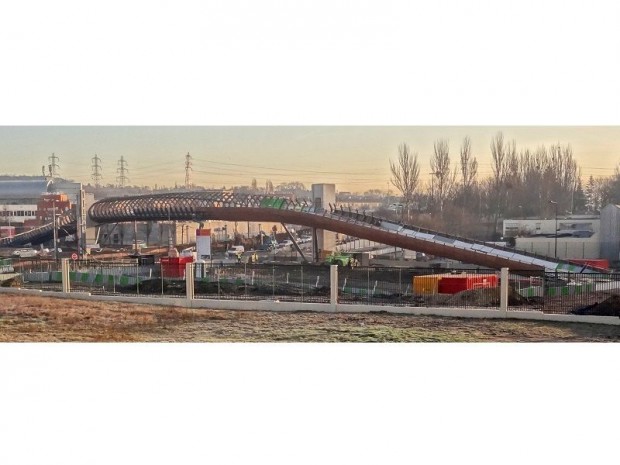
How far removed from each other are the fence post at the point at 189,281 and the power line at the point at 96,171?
5.24 feet

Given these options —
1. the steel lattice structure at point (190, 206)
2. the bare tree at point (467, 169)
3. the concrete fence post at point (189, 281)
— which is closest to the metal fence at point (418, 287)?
the bare tree at point (467, 169)

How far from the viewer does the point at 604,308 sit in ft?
27.0

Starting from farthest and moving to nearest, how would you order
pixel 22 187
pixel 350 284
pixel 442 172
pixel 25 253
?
pixel 25 253 → pixel 350 284 → pixel 22 187 → pixel 442 172

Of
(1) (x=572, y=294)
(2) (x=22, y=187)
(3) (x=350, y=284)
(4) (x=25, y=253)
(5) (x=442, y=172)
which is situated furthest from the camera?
(4) (x=25, y=253)

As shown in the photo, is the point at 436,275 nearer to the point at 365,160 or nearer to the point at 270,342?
the point at 365,160

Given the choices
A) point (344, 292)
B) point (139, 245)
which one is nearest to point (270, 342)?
point (344, 292)

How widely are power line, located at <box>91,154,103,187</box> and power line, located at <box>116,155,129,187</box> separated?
9.8 inches

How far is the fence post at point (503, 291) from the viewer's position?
8289 mm

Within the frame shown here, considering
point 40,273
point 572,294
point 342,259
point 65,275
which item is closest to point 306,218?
point 342,259

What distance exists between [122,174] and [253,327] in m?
2.62

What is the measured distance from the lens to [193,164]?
8.19 m

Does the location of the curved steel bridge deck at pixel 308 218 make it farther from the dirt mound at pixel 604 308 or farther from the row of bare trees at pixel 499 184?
the dirt mound at pixel 604 308

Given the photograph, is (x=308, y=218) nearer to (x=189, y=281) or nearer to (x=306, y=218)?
(x=306, y=218)
